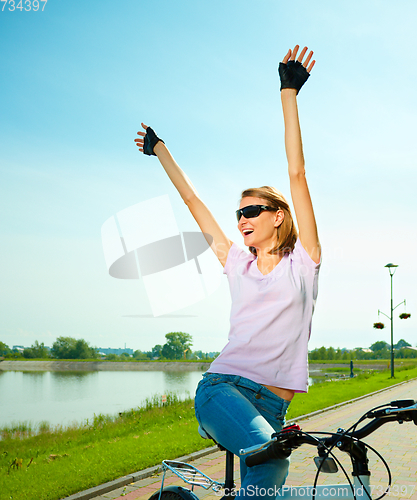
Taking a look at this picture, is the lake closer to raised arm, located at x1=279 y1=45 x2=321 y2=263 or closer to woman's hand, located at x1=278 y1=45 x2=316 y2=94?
raised arm, located at x1=279 y1=45 x2=321 y2=263

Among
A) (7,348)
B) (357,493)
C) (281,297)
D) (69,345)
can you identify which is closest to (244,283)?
(281,297)

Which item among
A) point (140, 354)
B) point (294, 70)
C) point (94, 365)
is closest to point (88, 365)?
point (94, 365)

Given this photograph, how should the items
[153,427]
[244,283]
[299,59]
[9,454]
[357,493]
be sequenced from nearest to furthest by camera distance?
1. [357,493]
2. [244,283]
3. [299,59]
4. [9,454]
5. [153,427]

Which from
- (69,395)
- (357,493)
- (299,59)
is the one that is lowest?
(69,395)

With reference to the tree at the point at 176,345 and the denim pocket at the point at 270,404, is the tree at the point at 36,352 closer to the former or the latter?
the tree at the point at 176,345

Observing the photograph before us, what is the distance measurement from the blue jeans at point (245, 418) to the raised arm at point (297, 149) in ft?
2.08

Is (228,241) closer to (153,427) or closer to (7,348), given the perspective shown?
(153,427)

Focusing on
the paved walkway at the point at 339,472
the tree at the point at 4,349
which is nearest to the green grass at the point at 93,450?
the paved walkway at the point at 339,472

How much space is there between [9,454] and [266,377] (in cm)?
825

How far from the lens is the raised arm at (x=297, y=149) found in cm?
202

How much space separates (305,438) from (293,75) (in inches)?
63.5

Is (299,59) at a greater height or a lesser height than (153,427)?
greater

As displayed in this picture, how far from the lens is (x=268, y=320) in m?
1.91

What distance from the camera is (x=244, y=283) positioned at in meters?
2.12
